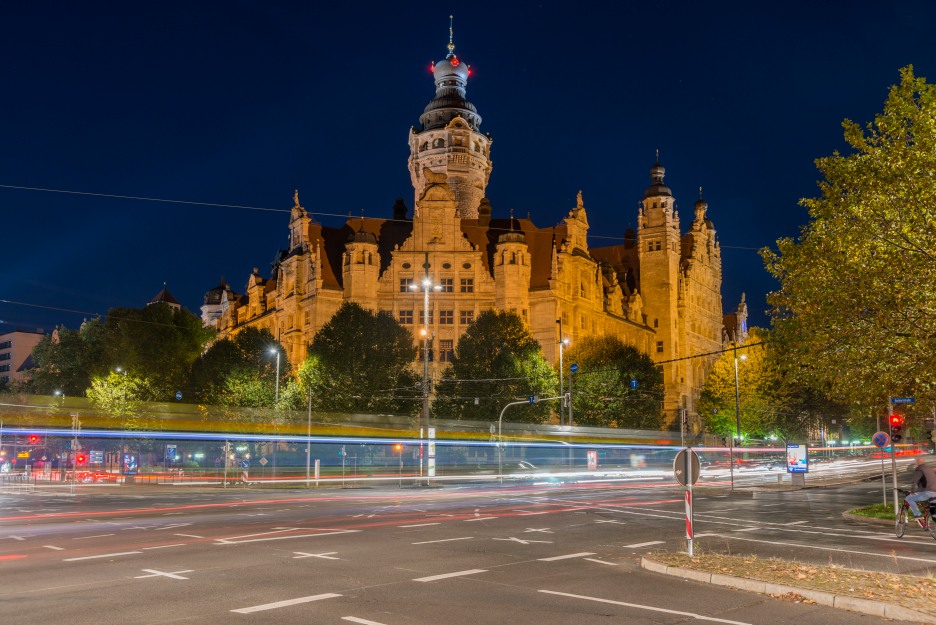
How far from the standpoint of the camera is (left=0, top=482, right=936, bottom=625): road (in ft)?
36.8

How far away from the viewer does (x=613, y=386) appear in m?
81.4

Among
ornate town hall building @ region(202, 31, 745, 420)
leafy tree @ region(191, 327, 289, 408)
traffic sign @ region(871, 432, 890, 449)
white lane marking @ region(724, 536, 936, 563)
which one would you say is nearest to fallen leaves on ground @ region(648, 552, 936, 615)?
white lane marking @ region(724, 536, 936, 563)

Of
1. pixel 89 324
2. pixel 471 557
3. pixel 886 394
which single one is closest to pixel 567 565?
pixel 471 557

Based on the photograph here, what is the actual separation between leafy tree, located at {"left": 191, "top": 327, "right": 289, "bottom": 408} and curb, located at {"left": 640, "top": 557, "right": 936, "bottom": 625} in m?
68.0

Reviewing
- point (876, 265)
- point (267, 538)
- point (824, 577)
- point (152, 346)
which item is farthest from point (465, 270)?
point (824, 577)

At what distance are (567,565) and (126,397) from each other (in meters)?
73.8

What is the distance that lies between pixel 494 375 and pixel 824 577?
208ft

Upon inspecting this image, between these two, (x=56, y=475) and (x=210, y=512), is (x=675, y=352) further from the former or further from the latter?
(x=210, y=512)

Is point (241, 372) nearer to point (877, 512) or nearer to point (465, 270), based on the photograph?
point (465, 270)

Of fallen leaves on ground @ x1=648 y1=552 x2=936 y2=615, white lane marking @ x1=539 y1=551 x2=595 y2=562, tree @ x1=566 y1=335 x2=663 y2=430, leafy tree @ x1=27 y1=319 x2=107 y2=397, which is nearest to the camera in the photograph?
fallen leaves on ground @ x1=648 y1=552 x2=936 y2=615

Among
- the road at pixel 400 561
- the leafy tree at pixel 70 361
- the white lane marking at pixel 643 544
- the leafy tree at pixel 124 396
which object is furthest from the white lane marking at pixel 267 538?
the leafy tree at pixel 70 361

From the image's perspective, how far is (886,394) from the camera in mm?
26953

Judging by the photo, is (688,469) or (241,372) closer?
(688,469)

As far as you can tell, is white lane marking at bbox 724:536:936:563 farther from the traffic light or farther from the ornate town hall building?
the ornate town hall building
